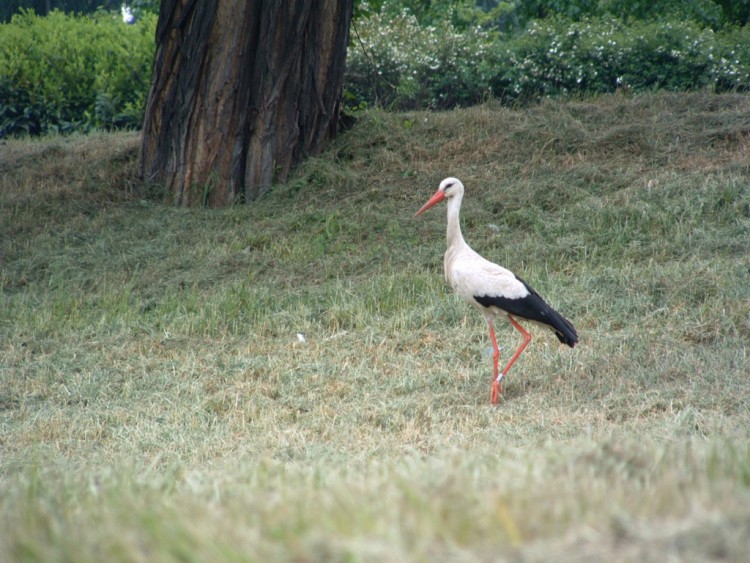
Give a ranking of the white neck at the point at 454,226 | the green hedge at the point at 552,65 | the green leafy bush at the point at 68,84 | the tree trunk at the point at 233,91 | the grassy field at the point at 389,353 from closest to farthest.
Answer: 1. the grassy field at the point at 389,353
2. the white neck at the point at 454,226
3. the tree trunk at the point at 233,91
4. the green hedge at the point at 552,65
5. the green leafy bush at the point at 68,84

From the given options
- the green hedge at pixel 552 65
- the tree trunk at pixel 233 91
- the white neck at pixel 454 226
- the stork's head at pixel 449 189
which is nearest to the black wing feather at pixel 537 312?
the white neck at pixel 454 226

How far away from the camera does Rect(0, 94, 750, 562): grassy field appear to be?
2.79m

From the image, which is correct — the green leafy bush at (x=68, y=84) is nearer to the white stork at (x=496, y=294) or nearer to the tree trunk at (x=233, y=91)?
the tree trunk at (x=233, y=91)

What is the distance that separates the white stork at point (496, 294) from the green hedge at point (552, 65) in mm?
7336

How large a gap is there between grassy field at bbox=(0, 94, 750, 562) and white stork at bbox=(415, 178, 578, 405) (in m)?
0.38

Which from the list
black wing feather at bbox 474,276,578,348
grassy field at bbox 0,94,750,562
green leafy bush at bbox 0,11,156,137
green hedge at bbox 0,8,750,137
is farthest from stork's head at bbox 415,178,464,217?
green leafy bush at bbox 0,11,156,137

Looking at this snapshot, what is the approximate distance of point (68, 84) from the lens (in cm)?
1912

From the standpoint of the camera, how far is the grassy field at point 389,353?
9.16 ft

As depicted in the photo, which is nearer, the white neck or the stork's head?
the white neck

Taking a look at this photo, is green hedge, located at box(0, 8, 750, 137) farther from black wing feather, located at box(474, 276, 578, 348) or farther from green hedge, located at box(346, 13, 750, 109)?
black wing feather, located at box(474, 276, 578, 348)

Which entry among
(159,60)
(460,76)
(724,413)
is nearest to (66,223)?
(159,60)

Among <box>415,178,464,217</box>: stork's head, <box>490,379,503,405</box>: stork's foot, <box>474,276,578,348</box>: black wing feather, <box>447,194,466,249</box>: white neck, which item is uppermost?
<box>415,178,464,217</box>: stork's head

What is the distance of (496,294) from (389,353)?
53.5 inches

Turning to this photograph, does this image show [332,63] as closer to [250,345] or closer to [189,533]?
[250,345]
